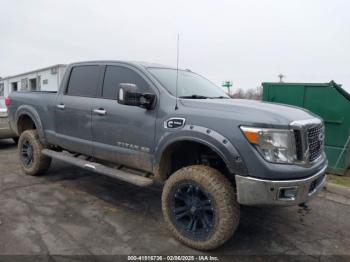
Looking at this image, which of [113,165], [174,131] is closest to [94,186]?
[113,165]

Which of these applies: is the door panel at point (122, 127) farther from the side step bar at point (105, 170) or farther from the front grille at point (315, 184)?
the front grille at point (315, 184)

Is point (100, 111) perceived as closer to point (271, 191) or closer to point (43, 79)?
point (271, 191)

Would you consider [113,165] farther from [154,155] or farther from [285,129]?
[285,129]

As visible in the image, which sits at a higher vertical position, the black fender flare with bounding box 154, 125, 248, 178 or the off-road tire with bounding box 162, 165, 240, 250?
the black fender flare with bounding box 154, 125, 248, 178

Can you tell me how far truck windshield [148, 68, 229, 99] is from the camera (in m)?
4.05

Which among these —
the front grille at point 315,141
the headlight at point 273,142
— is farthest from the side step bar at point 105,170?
the front grille at point 315,141

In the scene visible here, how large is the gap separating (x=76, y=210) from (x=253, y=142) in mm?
2605

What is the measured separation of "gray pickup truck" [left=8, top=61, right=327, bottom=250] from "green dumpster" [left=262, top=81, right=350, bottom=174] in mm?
2700

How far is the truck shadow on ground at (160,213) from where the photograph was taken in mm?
3572

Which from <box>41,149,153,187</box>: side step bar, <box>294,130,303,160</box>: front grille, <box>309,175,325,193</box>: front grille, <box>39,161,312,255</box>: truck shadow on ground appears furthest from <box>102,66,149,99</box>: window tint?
<box>309,175,325,193</box>: front grille

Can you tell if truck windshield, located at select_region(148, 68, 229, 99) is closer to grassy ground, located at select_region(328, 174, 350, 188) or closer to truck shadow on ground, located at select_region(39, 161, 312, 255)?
truck shadow on ground, located at select_region(39, 161, 312, 255)

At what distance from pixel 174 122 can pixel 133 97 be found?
557 millimetres

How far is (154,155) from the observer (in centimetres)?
380

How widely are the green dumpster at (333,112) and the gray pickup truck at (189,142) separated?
2700mm
